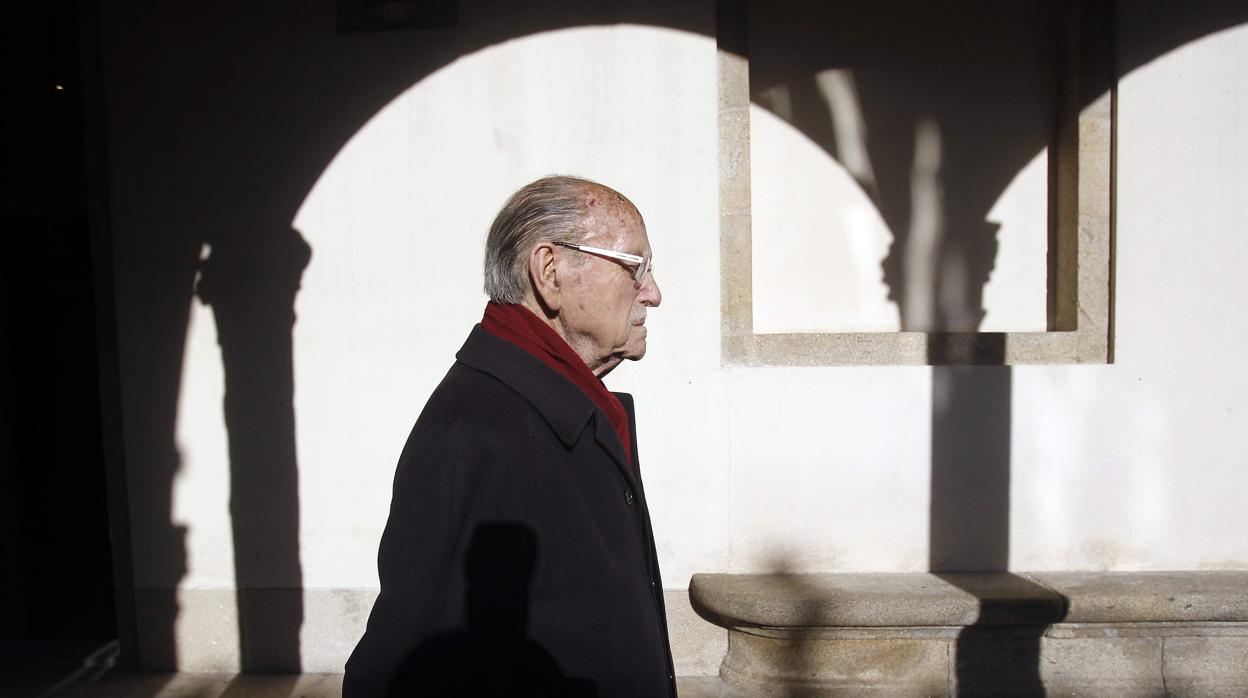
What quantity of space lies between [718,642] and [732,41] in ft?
8.35

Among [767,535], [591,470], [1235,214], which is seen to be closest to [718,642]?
[767,535]

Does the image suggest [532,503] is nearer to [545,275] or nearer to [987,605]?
[545,275]

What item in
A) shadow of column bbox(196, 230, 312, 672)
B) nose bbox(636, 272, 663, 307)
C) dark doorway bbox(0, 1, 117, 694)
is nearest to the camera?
nose bbox(636, 272, 663, 307)

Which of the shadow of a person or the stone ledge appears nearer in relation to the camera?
the shadow of a person

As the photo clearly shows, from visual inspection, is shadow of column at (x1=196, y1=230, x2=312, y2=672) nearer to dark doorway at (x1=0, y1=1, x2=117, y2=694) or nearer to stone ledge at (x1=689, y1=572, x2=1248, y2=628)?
dark doorway at (x1=0, y1=1, x2=117, y2=694)

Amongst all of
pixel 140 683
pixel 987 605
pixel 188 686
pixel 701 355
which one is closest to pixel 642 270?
pixel 701 355

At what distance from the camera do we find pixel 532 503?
4.20ft

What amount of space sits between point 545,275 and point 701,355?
85.8 inches

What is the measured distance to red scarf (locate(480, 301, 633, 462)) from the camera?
58.1 inches

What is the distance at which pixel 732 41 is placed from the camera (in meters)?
3.60

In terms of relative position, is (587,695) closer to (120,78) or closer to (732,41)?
(732,41)

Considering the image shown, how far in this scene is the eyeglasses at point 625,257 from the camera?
153cm

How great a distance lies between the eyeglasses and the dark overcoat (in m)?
0.22

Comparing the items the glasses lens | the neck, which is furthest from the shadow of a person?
the glasses lens
